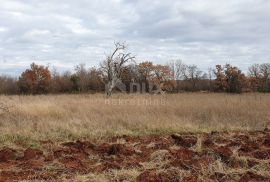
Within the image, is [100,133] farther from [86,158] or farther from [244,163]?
[244,163]

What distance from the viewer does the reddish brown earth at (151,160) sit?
5426mm

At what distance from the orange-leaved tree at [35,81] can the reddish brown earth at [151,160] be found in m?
35.9

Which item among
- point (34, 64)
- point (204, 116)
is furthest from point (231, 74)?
point (204, 116)

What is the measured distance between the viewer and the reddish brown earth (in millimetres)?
5426

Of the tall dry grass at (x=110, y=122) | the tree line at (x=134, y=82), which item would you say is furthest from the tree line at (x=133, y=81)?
the tall dry grass at (x=110, y=122)

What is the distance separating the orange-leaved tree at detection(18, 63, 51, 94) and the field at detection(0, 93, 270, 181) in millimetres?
30124

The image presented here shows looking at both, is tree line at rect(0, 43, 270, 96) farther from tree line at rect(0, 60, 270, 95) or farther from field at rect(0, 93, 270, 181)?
field at rect(0, 93, 270, 181)

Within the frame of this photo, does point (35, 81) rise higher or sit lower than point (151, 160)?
higher

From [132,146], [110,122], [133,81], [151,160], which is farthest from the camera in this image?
[133,81]

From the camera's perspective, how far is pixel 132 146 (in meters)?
7.95

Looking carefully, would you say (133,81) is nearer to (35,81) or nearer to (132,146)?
(35,81)

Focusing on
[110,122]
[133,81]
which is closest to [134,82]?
[133,81]

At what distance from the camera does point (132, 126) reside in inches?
438

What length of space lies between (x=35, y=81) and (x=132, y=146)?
37.6m
